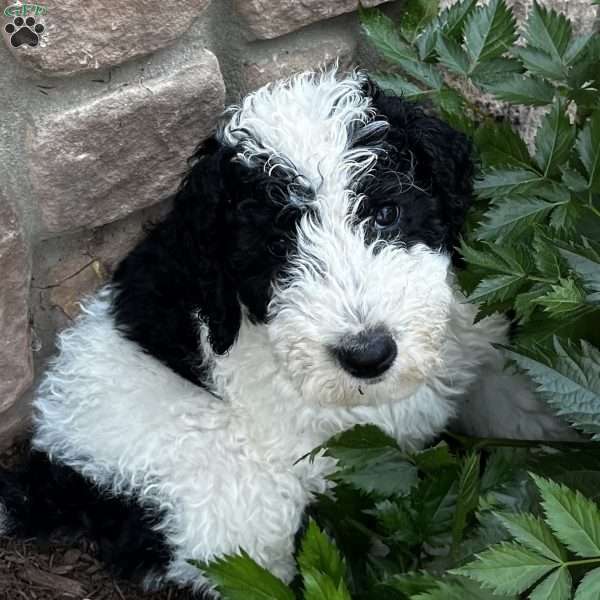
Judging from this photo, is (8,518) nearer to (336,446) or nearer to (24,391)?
(24,391)

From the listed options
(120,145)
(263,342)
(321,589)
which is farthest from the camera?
(120,145)

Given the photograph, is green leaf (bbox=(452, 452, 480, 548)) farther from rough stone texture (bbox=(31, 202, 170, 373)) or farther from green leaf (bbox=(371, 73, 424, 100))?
rough stone texture (bbox=(31, 202, 170, 373))

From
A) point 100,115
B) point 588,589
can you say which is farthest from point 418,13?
point 588,589

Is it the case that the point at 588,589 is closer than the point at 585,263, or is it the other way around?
the point at 588,589

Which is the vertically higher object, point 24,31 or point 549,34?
point 24,31

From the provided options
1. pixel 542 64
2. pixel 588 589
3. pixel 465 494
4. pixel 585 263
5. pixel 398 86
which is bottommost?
pixel 465 494

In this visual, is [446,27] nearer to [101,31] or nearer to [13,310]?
[101,31]

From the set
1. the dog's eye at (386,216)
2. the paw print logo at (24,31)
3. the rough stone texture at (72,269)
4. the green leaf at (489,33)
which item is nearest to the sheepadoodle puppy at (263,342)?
the dog's eye at (386,216)

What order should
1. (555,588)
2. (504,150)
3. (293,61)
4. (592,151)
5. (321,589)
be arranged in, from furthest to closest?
(293,61), (504,150), (592,151), (321,589), (555,588)

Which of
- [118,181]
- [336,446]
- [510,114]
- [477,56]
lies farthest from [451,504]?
[510,114]
